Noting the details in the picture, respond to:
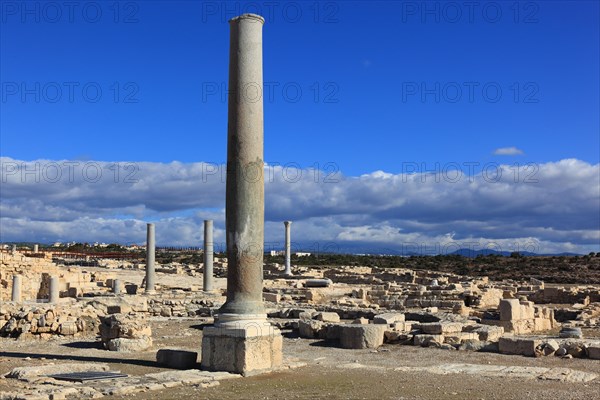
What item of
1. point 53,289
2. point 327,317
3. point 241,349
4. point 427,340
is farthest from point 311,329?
point 53,289

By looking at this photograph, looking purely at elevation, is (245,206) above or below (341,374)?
above

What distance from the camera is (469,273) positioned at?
174 feet

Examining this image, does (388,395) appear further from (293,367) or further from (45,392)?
(45,392)

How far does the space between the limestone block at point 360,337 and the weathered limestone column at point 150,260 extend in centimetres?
1538

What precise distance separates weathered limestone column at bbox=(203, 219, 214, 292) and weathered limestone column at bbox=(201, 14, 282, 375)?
1814 centimetres

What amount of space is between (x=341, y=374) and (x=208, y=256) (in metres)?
19.3

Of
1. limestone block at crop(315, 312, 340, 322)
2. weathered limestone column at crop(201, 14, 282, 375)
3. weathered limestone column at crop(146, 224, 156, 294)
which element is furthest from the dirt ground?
weathered limestone column at crop(146, 224, 156, 294)

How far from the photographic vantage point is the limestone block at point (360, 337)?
1354cm

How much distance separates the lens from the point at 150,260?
2853 centimetres

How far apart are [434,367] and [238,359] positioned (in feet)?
10.6

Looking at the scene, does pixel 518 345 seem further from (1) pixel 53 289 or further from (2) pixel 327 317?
(1) pixel 53 289

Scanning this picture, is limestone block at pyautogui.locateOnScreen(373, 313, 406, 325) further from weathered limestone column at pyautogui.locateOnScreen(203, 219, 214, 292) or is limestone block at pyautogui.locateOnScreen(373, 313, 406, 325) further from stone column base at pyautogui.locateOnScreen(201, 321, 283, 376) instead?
weathered limestone column at pyautogui.locateOnScreen(203, 219, 214, 292)

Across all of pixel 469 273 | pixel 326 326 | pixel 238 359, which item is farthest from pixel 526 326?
pixel 469 273

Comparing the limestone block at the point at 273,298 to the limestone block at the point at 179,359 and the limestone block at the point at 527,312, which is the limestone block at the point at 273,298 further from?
the limestone block at the point at 179,359
